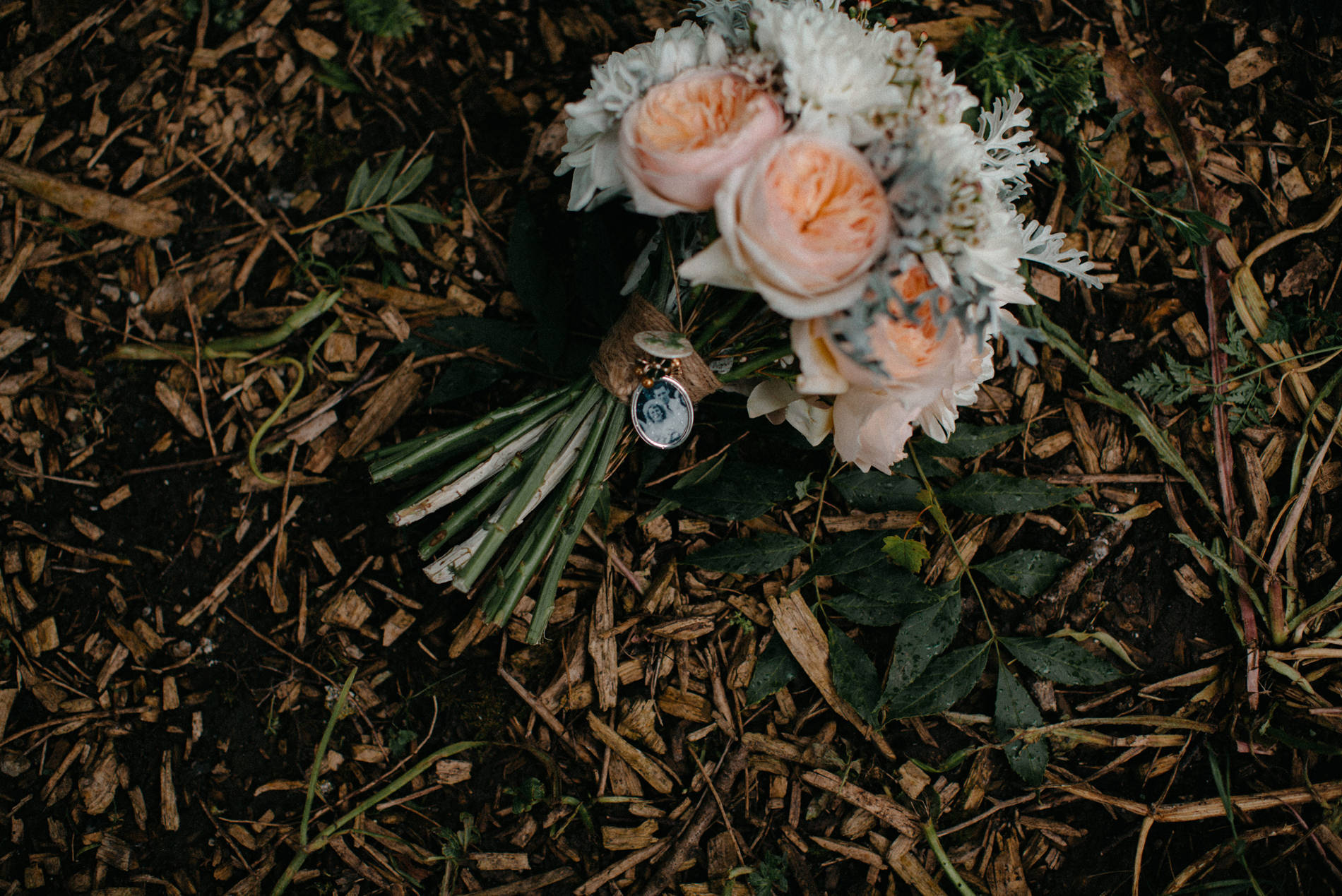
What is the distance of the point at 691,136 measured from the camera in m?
0.91

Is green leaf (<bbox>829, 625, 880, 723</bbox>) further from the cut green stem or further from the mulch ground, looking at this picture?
the cut green stem

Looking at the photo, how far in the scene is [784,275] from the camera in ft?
2.71

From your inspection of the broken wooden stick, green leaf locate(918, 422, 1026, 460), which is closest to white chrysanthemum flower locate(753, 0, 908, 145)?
green leaf locate(918, 422, 1026, 460)

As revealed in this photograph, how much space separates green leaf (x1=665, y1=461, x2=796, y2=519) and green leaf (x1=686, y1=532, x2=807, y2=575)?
0.06m

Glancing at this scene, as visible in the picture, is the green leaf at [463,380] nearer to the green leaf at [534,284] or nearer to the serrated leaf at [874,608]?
the green leaf at [534,284]

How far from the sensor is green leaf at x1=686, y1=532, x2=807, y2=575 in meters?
1.42

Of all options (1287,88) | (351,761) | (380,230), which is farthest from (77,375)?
(1287,88)

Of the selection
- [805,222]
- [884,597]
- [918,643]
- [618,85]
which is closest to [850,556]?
[884,597]

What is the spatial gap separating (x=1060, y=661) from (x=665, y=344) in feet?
3.33

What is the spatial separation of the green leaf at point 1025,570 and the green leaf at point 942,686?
125mm

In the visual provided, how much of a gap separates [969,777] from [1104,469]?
696 mm

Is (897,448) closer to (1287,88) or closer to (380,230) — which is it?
(380,230)

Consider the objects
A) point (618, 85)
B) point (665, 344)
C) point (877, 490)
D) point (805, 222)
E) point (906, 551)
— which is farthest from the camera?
point (877, 490)

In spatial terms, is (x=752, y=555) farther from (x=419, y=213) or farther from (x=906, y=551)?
(x=419, y=213)
